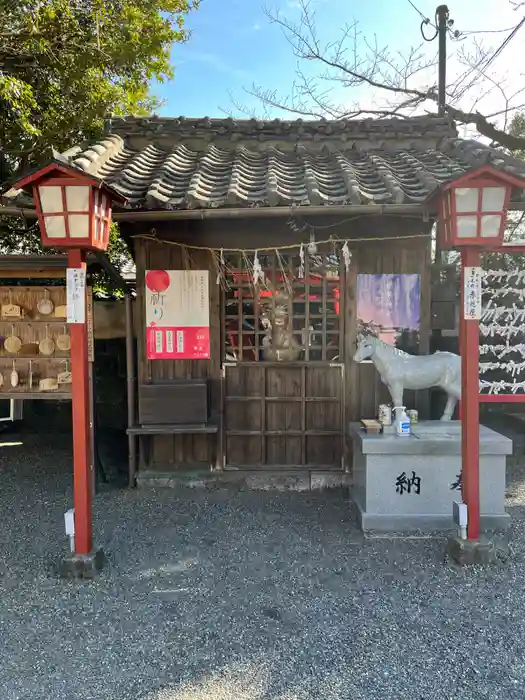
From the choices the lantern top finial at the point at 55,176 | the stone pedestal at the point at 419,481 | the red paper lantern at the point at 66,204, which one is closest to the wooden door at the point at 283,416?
the stone pedestal at the point at 419,481

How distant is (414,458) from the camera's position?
17.0 feet

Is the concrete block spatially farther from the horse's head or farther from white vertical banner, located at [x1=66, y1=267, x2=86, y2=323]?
the horse's head

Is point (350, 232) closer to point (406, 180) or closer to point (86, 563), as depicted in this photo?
point (406, 180)

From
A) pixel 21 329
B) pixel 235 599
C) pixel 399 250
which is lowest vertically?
pixel 235 599

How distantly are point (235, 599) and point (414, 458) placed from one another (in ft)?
7.74

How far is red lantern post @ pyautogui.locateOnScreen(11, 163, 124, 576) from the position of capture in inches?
163

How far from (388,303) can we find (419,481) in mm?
2330

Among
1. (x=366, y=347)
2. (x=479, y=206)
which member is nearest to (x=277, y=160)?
(x=366, y=347)

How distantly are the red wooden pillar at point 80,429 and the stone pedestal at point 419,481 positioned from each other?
9.12 ft

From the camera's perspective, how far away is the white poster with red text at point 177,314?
6.36 meters

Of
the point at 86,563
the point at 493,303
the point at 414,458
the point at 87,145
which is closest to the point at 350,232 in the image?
the point at 493,303

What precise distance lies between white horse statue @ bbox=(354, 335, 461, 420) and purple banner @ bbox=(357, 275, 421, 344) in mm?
583

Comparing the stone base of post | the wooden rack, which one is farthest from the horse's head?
the wooden rack

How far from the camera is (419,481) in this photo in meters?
5.20
